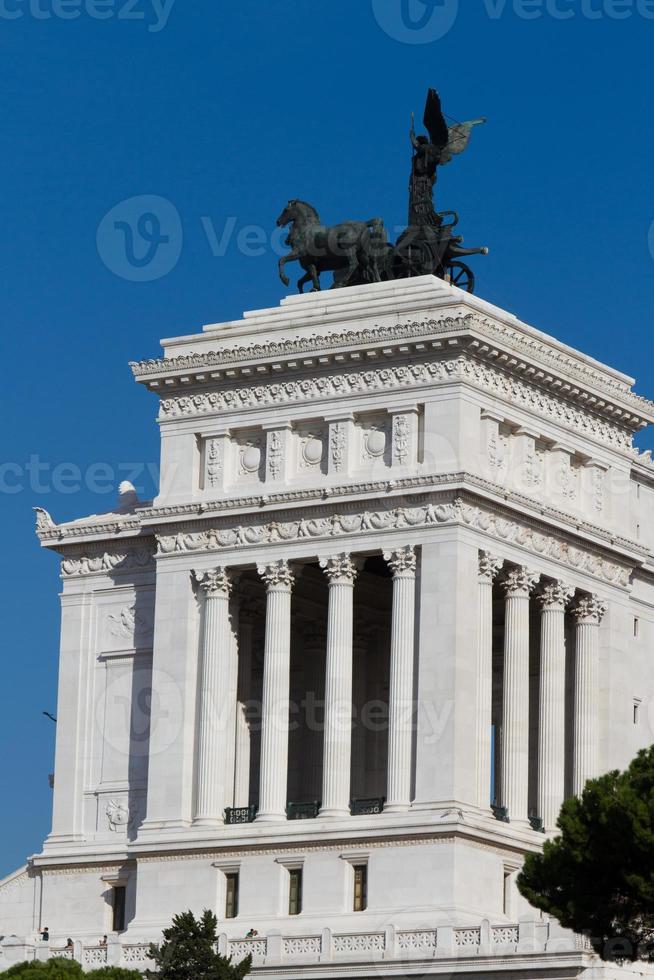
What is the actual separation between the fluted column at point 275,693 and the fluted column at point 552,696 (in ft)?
27.9

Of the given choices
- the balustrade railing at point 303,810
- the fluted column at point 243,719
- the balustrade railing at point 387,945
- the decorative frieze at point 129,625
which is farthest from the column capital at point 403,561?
the balustrade railing at point 387,945

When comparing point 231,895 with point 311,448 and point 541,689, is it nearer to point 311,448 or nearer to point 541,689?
point 541,689

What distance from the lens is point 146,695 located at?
359 feet

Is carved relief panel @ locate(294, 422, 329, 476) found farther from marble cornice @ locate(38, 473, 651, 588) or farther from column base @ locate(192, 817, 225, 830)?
column base @ locate(192, 817, 225, 830)

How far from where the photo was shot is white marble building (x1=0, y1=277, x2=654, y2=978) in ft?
329

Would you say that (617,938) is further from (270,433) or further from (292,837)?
(270,433)

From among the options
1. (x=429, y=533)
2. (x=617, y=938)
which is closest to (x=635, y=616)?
(x=429, y=533)

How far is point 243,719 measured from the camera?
109 metres

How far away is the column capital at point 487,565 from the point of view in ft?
337

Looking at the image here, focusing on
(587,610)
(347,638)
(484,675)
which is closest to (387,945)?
(484,675)

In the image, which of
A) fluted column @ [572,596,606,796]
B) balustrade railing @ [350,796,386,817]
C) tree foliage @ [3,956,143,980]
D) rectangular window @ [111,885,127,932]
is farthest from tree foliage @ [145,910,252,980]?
fluted column @ [572,596,606,796]

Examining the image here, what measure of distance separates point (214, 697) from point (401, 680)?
24.0 feet

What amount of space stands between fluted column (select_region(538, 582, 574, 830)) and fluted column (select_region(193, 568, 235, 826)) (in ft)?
34.0

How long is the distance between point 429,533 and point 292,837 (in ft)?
34.8
